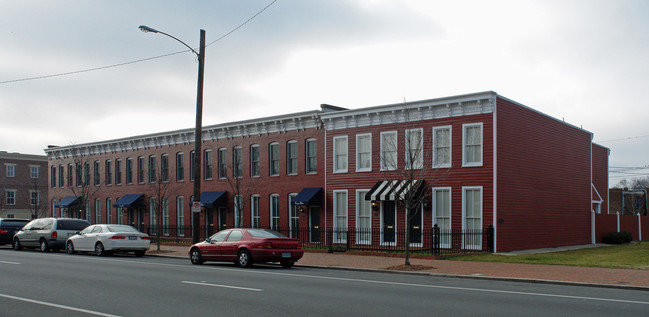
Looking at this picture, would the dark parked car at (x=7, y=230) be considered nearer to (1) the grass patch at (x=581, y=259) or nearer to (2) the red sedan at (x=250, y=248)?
(2) the red sedan at (x=250, y=248)

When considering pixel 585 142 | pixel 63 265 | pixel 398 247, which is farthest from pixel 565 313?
pixel 585 142

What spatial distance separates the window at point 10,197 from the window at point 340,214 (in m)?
52.7

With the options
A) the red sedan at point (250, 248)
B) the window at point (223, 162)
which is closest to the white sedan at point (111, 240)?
the red sedan at point (250, 248)

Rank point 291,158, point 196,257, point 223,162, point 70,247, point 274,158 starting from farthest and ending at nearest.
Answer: point 223,162, point 274,158, point 291,158, point 70,247, point 196,257

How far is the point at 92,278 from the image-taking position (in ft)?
51.5

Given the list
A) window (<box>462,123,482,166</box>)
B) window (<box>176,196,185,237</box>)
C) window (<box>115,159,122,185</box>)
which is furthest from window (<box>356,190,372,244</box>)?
window (<box>115,159,122,185</box>)

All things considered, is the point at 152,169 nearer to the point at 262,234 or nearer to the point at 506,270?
the point at 262,234

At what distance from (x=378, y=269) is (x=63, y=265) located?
9.97 metres

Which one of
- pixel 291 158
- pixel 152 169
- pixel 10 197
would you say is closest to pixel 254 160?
pixel 291 158

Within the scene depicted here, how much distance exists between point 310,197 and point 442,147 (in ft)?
24.9

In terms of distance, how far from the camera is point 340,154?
31812mm

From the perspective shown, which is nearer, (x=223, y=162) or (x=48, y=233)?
(x=48, y=233)

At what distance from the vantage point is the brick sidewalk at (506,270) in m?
16.2

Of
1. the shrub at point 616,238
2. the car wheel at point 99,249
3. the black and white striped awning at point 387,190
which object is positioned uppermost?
the black and white striped awning at point 387,190
